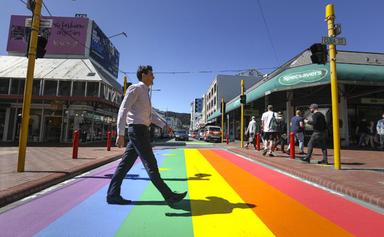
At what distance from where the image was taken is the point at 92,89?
21406 millimetres

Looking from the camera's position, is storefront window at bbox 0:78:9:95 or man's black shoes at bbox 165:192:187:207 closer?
man's black shoes at bbox 165:192:187:207

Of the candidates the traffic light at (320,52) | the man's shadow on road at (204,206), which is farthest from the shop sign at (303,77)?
the man's shadow on road at (204,206)

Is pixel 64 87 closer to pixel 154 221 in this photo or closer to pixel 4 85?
pixel 4 85

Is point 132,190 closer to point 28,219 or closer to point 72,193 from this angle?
point 72,193

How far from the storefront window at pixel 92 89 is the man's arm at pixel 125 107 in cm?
1891

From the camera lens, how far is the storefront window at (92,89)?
840 inches

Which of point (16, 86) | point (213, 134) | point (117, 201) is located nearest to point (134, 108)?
point (117, 201)

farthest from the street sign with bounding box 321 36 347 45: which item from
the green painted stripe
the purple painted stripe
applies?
the purple painted stripe

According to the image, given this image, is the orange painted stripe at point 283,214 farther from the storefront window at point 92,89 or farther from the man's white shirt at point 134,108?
the storefront window at point 92,89

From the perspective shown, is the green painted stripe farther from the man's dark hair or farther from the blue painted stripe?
the man's dark hair

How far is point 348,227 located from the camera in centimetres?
311

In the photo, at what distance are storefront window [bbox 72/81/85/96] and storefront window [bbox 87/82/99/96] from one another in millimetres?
463

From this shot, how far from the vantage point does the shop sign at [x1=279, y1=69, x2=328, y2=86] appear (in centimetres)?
1338

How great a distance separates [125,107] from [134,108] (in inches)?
6.0
